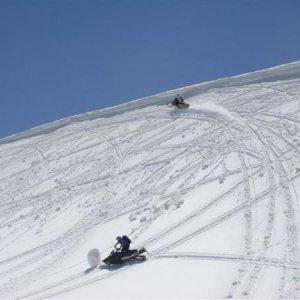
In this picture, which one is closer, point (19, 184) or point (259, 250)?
point (259, 250)

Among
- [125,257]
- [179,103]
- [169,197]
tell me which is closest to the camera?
[125,257]

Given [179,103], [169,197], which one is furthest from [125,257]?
[179,103]

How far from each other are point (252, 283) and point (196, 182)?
7.15 metres

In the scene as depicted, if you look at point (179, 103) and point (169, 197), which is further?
point (179, 103)

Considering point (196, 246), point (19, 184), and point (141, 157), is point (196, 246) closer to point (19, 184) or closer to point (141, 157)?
point (141, 157)

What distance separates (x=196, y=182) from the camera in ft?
56.5

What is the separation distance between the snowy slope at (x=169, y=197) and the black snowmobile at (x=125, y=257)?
29cm

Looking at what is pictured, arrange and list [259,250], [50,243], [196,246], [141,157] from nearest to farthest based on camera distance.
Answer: [259,250], [196,246], [50,243], [141,157]

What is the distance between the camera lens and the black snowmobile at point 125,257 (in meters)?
12.8

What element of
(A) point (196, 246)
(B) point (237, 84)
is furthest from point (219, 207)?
(B) point (237, 84)

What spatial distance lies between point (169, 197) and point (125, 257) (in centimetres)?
418

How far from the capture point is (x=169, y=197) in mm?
16750

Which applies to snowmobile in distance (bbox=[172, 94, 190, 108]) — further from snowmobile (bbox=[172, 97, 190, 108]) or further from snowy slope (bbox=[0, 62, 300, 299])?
snowy slope (bbox=[0, 62, 300, 299])

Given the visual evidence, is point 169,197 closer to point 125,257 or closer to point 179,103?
point 125,257
